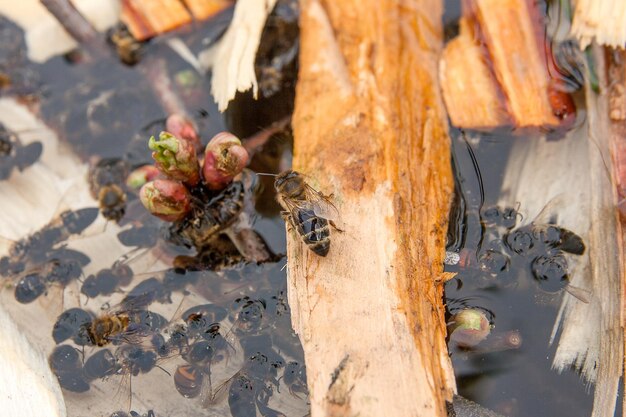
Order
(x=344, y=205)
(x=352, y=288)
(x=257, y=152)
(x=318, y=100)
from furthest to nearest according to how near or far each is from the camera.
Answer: (x=257, y=152) < (x=318, y=100) < (x=344, y=205) < (x=352, y=288)

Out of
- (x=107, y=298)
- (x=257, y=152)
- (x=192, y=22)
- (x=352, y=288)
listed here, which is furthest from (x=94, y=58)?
(x=352, y=288)

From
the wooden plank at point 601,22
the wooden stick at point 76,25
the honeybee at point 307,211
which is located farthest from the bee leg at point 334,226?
the wooden stick at point 76,25

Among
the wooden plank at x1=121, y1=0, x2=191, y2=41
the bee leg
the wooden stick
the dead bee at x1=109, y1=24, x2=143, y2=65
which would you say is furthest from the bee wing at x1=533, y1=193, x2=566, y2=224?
the wooden stick

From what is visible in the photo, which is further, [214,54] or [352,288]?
[214,54]

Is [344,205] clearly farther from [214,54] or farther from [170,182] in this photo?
[214,54]

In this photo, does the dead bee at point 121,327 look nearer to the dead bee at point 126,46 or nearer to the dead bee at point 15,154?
the dead bee at point 15,154

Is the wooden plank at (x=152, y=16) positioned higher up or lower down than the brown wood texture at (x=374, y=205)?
higher up

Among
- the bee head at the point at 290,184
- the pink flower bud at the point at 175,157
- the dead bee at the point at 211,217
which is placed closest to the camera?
the bee head at the point at 290,184
